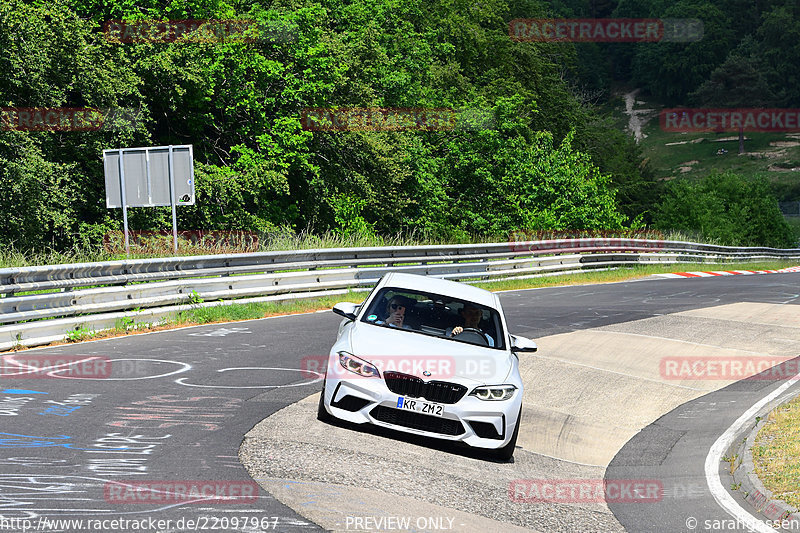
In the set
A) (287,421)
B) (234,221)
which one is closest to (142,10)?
(234,221)

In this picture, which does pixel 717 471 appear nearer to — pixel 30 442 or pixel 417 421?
pixel 417 421

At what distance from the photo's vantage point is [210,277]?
711 inches

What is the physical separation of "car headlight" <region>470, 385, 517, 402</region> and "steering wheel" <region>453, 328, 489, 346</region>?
0.87m

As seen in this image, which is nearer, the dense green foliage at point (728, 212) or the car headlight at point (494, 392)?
the car headlight at point (494, 392)

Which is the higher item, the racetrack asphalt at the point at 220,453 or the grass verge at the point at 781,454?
the racetrack asphalt at the point at 220,453

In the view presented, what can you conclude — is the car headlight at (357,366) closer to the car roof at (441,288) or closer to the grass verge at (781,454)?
the car roof at (441,288)

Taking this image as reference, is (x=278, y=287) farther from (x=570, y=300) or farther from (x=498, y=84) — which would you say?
(x=498, y=84)

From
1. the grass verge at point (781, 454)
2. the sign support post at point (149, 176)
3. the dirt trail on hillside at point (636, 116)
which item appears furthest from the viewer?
the dirt trail on hillside at point (636, 116)

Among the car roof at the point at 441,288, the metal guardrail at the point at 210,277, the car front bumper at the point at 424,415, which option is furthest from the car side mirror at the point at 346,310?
the metal guardrail at the point at 210,277

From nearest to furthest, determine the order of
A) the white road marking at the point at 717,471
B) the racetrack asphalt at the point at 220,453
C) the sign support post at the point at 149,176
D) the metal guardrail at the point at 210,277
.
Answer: the racetrack asphalt at the point at 220,453, the white road marking at the point at 717,471, the metal guardrail at the point at 210,277, the sign support post at the point at 149,176

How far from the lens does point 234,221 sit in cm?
3228

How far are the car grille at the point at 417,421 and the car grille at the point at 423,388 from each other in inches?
6.6

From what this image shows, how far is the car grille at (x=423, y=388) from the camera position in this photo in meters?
8.47

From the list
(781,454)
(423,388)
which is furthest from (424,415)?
(781,454)
